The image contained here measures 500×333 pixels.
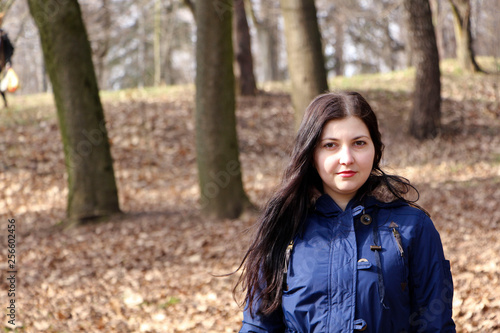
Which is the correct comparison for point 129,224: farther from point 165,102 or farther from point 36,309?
point 165,102

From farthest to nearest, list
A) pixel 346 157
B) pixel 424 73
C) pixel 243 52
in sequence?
pixel 243 52 < pixel 424 73 < pixel 346 157

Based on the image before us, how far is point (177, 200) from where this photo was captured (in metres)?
9.72

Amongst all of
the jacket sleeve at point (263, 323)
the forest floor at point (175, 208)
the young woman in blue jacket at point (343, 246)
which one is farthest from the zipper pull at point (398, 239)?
the forest floor at point (175, 208)

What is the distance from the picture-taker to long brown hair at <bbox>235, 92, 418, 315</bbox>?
2.09 meters

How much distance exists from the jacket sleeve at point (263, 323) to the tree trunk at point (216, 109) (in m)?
5.58

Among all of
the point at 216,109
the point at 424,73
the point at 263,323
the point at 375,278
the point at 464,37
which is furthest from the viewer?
the point at 464,37

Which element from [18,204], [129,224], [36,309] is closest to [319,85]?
[129,224]

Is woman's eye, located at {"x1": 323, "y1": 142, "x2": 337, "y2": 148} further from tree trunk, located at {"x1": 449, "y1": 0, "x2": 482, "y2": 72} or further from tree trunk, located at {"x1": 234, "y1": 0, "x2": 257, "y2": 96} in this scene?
tree trunk, located at {"x1": 449, "y1": 0, "x2": 482, "y2": 72}

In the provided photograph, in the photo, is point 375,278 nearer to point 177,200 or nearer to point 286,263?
point 286,263

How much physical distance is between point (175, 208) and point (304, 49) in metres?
3.69

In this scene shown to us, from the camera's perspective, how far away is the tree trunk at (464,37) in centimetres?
1648

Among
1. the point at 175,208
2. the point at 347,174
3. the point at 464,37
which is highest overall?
the point at 464,37

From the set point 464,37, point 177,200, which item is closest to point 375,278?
point 177,200

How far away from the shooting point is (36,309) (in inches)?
205
